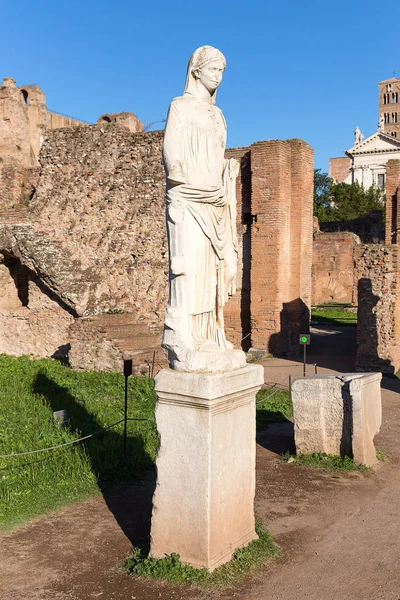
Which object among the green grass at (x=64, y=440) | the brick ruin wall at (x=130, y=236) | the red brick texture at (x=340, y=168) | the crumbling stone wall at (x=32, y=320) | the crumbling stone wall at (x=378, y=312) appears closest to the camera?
the green grass at (x=64, y=440)

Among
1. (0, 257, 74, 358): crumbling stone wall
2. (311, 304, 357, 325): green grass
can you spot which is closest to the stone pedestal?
(0, 257, 74, 358): crumbling stone wall

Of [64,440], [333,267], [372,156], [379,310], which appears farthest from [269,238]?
[372,156]

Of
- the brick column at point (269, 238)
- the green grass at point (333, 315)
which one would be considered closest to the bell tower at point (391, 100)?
the green grass at point (333, 315)

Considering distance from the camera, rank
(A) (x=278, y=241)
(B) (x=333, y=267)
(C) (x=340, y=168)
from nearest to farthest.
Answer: (A) (x=278, y=241)
(B) (x=333, y=267)
(C) (x=340, y=168)

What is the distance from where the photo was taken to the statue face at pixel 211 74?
15.4 feet

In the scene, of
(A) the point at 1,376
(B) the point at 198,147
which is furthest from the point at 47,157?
(B) the point at 198,147

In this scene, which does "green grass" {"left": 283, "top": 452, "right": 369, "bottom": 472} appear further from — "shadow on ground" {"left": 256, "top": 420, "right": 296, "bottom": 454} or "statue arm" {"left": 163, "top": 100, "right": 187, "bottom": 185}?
"statue arm" {"left": 163, "top": 100, "right": 187, "bottom": 185}

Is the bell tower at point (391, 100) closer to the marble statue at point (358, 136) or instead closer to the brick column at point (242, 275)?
the marble statue at point (358, 136)

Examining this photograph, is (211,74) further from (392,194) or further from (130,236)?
(392,194)

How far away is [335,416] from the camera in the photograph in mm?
7418

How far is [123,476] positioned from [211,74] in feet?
14.0

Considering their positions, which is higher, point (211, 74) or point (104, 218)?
point (211, 74)

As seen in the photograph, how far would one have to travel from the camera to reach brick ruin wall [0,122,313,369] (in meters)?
15.6

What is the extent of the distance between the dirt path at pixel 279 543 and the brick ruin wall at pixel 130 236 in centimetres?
895
